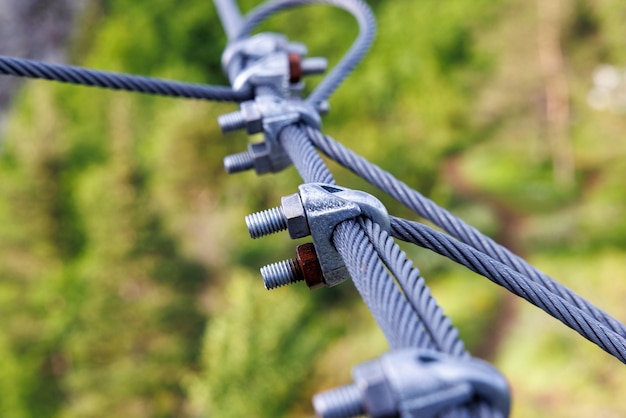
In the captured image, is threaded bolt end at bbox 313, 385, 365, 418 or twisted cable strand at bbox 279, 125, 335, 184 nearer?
threaded bolt end at bbox 313, 385, 365, 418

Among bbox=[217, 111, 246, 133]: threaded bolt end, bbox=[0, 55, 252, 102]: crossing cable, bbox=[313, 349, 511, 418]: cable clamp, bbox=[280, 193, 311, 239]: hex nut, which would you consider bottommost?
bbox=[313, 349, 511, 418]: cable clamp

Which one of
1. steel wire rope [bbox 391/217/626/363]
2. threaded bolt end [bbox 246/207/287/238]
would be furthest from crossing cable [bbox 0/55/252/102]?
steel wire rope [bbox 391/217/626/363]

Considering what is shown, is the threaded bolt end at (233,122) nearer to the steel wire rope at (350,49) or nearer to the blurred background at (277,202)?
the steel wire rope at (350,49)

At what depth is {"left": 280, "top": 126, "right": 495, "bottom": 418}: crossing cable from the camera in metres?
0.32

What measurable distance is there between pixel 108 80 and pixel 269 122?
0.20 metres

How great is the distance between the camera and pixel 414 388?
28cm

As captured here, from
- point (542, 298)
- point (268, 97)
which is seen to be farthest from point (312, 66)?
point (542, 298)

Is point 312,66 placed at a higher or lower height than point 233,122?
higher

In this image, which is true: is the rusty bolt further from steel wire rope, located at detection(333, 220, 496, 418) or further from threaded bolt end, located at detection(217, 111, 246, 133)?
threaded bolt end, located at detection(217, 111, 246, 133)

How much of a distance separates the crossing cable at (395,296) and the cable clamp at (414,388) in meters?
0.01

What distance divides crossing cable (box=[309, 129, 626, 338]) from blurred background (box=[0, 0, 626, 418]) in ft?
7.55

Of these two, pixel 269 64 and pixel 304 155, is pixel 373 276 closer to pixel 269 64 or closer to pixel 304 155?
pixel 304 155

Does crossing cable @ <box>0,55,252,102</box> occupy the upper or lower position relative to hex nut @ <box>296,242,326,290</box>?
upper

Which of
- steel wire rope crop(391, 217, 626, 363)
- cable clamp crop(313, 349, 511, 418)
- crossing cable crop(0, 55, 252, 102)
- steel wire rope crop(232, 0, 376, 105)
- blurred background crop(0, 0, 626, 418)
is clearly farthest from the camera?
blurred background crop(0, 0, 626, 418)
